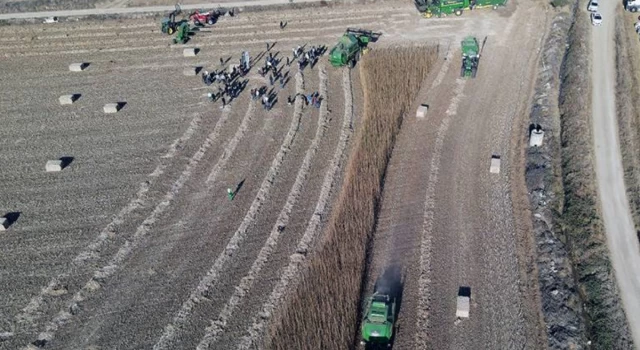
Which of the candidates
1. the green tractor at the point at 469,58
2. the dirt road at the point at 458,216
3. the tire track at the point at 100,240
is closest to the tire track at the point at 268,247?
the dirt road at the point at 458,216

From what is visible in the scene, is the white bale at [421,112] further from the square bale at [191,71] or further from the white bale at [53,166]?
the white bale at [53,166]

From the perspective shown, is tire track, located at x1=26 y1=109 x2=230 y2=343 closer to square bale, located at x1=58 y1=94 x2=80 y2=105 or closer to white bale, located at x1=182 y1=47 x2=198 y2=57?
square bale, located at x1=58 y1=94 x2=80 y2=105

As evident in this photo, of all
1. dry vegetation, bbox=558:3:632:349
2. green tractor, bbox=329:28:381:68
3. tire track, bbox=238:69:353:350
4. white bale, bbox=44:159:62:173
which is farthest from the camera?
green tractor, bbox=329:28:381:68

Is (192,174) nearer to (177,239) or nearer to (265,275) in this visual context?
(177,239)

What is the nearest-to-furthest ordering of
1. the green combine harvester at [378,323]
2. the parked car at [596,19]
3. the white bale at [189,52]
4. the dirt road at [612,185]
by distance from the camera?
the green combine harvester at [378,323], the dirt road at [612,185], the white bale at [189,52], the parked car at [596,19]

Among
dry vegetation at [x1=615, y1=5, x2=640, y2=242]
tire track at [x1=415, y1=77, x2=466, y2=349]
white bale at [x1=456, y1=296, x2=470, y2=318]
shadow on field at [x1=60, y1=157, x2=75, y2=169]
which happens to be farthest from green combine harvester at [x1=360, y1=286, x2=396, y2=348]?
shadow on field at [x1=60, y1=157, x2=75, y2=169]
